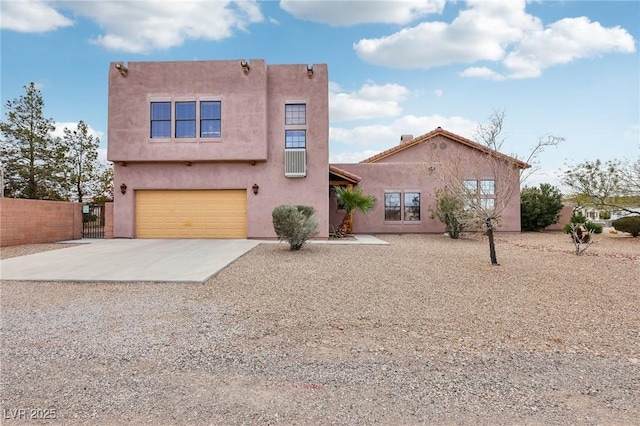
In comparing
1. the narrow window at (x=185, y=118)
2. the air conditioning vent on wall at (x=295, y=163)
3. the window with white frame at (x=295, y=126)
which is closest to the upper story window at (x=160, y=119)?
the narrow window at (x=185, y=118)

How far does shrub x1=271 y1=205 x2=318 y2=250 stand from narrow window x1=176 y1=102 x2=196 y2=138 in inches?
260

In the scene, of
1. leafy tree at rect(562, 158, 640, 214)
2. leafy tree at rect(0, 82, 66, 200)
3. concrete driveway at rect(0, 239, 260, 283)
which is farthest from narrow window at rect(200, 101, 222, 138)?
leafy tree at rect(562, 158, 640, 214)

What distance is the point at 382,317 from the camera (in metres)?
5.22

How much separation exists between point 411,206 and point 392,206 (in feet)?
3.42

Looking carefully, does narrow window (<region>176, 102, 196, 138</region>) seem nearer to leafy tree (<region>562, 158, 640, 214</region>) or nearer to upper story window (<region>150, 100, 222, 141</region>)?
upper story window (<region>150, 100, 222, 141</region>)

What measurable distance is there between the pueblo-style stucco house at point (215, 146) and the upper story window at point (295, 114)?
4cm

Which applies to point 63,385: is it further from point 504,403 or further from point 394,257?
point 394,257

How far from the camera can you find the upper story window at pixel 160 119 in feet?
50.9

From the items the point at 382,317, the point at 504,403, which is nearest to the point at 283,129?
the point at 382,317

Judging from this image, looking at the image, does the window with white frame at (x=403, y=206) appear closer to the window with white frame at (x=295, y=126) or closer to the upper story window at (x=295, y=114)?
the window with white frame at (x=295, y=126)

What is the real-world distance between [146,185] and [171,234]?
2.38 m

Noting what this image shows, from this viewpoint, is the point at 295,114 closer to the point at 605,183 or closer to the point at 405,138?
the point at 405,138

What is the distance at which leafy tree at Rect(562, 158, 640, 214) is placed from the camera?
1930 centimetres

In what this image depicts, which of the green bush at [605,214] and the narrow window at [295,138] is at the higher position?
the narrow window at [295,138]
